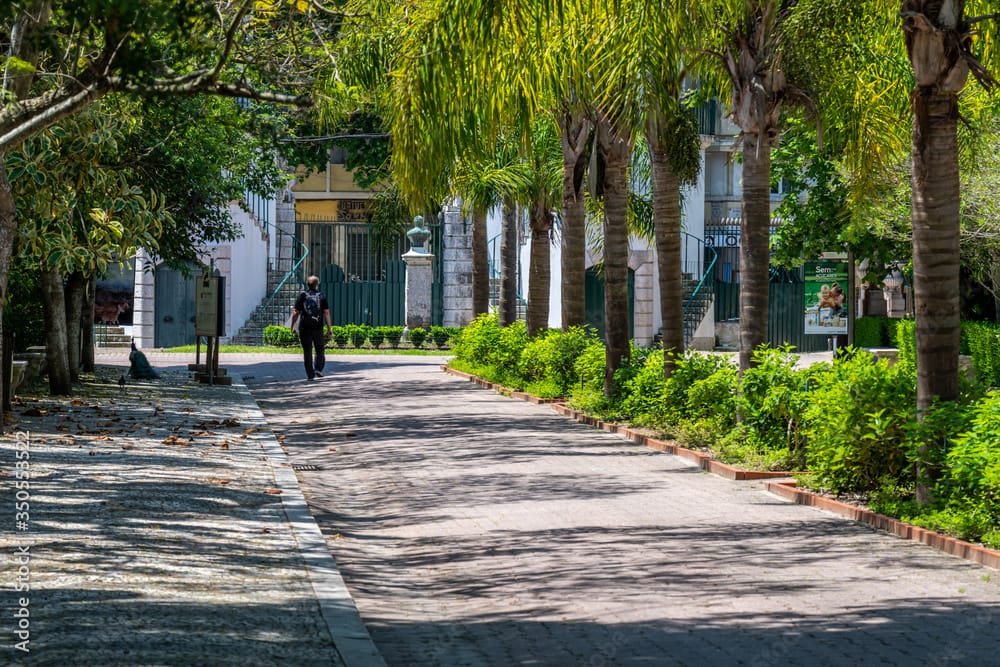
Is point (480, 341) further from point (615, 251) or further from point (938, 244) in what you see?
point (938, 244)

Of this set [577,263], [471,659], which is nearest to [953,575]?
[471,659]

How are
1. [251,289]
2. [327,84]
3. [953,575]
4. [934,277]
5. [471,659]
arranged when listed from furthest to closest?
1. [251,289]
2. [327,84]
3. [934,277]
4. [953,575]
5. [471,659]

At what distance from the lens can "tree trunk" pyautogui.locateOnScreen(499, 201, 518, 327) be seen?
29.7 metres

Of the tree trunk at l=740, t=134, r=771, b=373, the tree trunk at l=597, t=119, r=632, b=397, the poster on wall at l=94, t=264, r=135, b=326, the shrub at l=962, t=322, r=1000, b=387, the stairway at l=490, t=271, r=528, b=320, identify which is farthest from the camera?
the stairway at l=490, t=271, r=528, b=320

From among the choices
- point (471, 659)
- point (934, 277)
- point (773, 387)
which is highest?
point (934, 277)

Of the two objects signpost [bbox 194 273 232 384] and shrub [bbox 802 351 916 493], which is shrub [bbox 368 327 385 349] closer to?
signpost [bbox 194 273 232 384]

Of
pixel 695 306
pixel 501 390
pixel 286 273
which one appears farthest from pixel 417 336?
pixel 501 390

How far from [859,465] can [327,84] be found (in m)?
7.49

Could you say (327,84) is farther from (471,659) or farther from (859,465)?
(471,659)

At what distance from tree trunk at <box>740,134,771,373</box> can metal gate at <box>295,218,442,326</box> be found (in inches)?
1251

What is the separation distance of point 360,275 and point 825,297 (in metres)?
21.7

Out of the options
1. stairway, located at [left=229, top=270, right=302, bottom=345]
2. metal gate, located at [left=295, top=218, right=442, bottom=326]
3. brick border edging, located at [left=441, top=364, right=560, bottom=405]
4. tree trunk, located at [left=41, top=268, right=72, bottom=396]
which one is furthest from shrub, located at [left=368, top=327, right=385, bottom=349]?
tree trunk, located at [left=41, top=268, right=72, bottom=396]

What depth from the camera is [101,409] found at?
740 inches

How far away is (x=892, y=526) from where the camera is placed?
1009 cm
